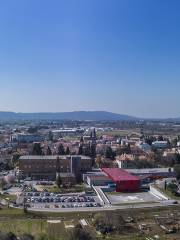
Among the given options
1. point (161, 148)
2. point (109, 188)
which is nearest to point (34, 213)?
point (109, 188)

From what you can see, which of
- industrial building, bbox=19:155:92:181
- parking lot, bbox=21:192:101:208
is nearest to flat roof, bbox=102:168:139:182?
industrial building, bbox=19:155:92:181

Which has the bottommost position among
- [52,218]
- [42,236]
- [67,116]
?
[52,218]

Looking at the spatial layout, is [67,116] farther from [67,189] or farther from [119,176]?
[67,189]

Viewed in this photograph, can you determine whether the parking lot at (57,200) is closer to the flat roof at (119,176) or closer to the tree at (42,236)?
the flat roof at (119,176)

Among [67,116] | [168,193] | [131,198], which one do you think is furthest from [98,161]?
[67,116]

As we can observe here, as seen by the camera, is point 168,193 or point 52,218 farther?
point 168,193

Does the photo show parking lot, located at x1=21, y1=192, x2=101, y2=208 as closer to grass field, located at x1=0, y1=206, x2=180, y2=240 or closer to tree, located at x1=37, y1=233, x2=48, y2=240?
grass field, located at x1=0, y1=206, x2=180, y2=240

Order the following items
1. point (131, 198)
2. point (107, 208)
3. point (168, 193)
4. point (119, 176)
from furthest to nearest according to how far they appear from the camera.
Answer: point (119, 176), point (168, 193), point (131, 198), point (107, 208)
